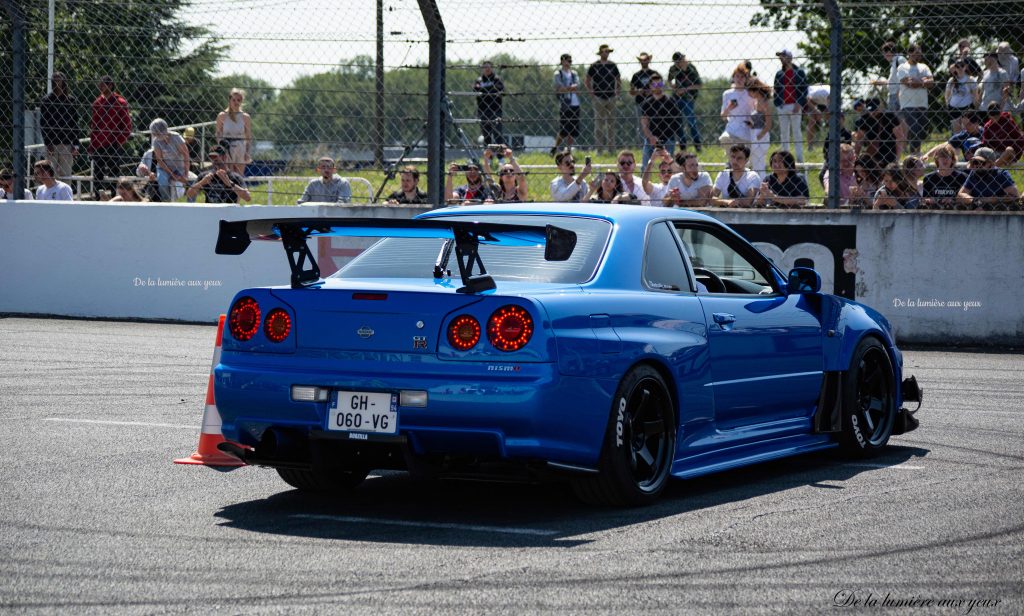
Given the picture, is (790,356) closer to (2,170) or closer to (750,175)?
(750,175)

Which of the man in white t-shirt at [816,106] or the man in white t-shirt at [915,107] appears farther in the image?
the man in white t-shirt at [816,106]

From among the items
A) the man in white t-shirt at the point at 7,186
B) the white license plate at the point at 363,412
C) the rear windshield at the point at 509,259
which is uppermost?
the man in white t-shirt at the point at 7,186

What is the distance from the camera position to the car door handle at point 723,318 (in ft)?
21.8

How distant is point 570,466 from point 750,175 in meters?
9.15

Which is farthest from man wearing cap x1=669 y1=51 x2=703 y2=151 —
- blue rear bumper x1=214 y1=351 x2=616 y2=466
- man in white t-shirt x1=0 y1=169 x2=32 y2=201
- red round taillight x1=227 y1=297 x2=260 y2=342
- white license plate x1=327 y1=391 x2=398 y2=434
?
A: white license plate x1=327 y1=391 x2=398 y2=434

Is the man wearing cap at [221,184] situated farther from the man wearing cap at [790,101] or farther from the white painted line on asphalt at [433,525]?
the white painted line on asphalt at [433,525]

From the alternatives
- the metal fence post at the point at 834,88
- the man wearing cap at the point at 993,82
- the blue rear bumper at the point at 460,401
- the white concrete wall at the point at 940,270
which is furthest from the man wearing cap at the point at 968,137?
the blue rear bumper at the point at 460,401

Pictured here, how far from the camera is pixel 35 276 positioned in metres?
16.0

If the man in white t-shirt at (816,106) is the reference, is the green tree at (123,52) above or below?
above

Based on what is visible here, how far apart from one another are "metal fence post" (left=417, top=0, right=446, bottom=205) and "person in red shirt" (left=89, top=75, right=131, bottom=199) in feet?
12.2

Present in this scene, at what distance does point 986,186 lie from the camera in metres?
13.9

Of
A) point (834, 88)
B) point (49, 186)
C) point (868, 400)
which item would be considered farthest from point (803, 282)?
point (49, 186)

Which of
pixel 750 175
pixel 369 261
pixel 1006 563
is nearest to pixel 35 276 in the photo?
pixel 750 175

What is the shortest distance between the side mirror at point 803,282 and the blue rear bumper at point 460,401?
75.5 inches
